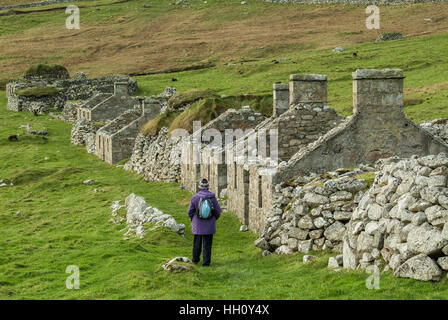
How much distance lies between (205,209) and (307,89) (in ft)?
29.6

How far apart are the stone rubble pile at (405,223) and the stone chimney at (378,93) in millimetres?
7163

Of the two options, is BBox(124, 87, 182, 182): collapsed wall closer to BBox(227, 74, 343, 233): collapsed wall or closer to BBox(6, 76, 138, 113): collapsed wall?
BBox(227, 74, 343, 233): collapsed wall

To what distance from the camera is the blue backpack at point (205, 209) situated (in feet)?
55.5

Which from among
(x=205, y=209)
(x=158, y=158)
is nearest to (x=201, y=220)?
(x=205, y=209)

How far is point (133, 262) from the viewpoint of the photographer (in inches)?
643

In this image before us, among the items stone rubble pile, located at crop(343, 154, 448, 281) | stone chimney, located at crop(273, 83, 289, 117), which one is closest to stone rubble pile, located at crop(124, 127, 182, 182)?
stone chimney, located at crop(273, 83, 289, 117)

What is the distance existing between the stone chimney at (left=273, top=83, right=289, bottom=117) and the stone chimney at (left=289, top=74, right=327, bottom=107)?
293 centimetres

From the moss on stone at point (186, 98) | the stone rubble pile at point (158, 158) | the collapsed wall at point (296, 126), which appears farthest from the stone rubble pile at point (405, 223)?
the moss on stone at point (186, 98)

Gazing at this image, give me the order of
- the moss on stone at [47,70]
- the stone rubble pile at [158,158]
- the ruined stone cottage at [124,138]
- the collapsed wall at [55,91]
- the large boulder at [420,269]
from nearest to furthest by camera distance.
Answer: the large boulder at [420,269]
the stone rubble pile at [158,158]
the ruined stone cottage at [124,138]
the collapsed wall at [55,91]
the moss on stone at [47,70]

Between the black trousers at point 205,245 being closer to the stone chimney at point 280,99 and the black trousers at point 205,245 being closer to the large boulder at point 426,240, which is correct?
the large boulder at point 426,240

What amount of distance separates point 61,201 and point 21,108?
4555cm

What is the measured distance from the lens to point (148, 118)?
47375 mm
